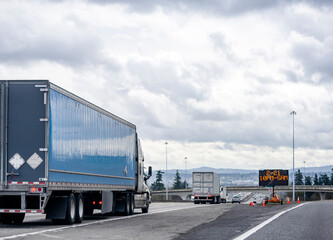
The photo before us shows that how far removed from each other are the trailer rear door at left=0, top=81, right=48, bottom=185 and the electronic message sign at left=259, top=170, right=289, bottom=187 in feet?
147

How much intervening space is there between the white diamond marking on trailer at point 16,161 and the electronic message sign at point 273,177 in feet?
147

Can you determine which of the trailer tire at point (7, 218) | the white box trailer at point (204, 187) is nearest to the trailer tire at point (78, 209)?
the trailer tire at point (7, 218)

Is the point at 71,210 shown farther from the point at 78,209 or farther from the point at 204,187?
the point at 204,187

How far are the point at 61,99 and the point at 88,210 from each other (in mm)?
8379

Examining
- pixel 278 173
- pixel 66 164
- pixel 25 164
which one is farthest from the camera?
pixel 278 173

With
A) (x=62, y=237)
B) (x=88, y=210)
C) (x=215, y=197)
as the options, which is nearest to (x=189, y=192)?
(x=215, y=197)

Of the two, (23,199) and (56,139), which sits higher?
(56,139)

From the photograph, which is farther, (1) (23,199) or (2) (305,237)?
(1) (23,199)

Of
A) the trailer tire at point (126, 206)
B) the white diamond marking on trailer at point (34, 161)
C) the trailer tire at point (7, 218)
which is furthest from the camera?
the trailer tire at point (126, 206)

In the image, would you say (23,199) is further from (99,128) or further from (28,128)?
(99,128)

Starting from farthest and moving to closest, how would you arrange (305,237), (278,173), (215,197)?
(215,197)
(278,173)
(305,237)

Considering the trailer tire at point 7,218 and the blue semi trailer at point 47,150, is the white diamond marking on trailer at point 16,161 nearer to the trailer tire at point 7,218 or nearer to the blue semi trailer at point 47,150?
the blue semi trailer at point 47,150

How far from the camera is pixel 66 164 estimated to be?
2030 cm

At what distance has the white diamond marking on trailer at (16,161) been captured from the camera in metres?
18.8
